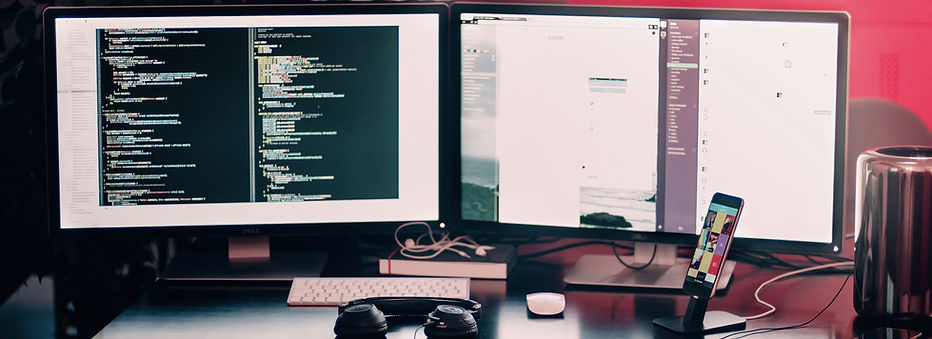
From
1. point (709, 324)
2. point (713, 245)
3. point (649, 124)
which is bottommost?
point (709, 324)

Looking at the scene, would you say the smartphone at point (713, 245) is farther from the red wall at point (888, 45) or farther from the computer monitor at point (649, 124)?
the red wall at point (888, 45)

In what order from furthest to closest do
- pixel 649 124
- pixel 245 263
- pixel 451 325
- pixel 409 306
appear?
pixel 245 263, pixel 649 124, pixel 409 306, pixel 451 325

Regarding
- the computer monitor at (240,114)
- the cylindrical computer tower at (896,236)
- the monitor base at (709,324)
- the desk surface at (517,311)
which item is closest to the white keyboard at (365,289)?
the desk surface at (517,311)

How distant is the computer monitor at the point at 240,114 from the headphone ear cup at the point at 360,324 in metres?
0.31

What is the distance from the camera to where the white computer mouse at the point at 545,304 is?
4.07 ft

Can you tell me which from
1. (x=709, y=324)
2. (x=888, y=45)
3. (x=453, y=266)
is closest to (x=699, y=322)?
(x=709, y=324)

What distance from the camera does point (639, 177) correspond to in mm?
1366

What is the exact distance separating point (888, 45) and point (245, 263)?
1204 mm

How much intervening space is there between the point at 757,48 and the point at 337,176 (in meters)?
0.68

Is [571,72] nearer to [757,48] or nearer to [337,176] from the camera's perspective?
[757,48]

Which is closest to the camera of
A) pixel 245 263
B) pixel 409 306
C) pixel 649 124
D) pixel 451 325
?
pixel 451 325

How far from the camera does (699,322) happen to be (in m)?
1.18

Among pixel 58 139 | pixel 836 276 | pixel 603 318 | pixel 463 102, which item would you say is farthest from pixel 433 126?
pixel 836 276

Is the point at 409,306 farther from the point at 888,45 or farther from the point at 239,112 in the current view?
the point at 888,45
